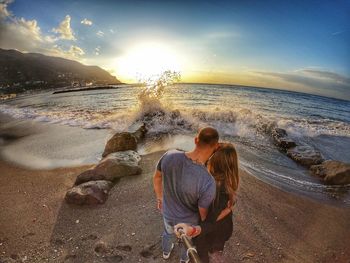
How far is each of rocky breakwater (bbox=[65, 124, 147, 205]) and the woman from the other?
3457mm

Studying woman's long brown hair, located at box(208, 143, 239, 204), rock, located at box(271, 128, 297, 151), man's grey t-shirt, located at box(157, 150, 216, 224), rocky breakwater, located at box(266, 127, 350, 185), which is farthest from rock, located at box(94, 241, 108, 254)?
rock, located at box(271, 128, 297, 151)

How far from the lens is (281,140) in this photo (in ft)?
41.9

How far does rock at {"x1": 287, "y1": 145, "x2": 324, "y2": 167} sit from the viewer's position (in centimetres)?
973

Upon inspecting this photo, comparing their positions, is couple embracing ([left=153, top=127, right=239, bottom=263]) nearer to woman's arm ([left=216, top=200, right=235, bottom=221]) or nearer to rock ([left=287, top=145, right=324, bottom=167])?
woman's arm ([left=216, top=200, right=235, bottom=221])

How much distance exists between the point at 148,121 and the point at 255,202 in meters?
10.9

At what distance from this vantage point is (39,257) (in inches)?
163

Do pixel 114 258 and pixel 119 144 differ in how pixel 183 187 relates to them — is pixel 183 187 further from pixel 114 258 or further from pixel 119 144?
pixel 119 144

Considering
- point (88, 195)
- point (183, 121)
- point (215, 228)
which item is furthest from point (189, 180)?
point (183, 121)

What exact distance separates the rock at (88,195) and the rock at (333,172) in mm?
6938

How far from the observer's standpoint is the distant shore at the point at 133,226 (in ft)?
14.1

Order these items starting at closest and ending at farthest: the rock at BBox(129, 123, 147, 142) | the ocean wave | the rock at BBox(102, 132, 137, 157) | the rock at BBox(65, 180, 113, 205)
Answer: the rock at BBox(65, 180, 113, 205)
the rock at BBox(102, 132, 137, 157)
the rock at BBox(129, 123, 147, 142)
the ocean wave

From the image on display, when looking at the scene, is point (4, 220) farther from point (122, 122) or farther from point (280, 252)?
point (122, 122)

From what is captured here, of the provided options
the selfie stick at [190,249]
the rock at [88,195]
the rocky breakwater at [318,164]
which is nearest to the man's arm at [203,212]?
the selfie stick at [190,249]

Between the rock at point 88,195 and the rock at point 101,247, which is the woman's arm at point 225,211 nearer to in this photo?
the rock at point 101,247
